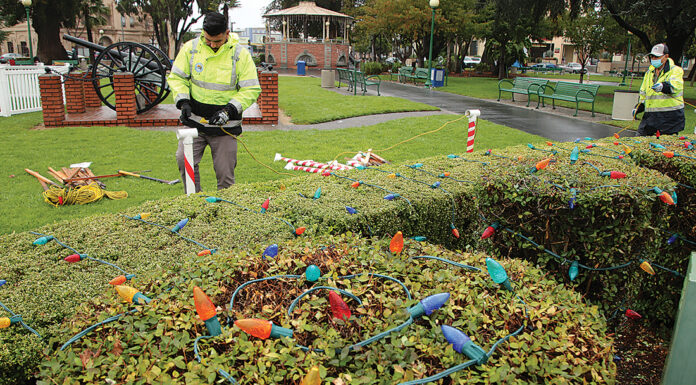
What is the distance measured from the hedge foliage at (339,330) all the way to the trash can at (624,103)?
1385 centimetres

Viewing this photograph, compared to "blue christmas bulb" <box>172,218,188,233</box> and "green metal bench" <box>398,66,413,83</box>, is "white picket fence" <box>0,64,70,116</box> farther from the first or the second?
"green metal bench" <box>398,66,413,83</box>

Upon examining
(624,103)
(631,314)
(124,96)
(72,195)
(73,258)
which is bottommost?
(631,314)

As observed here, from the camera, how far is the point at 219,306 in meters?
1.76

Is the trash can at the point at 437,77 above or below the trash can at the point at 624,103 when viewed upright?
above

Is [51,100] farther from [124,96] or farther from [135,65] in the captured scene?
[135,65]

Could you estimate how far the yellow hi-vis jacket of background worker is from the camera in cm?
487

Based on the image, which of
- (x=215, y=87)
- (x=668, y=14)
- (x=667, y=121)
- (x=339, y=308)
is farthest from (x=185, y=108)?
(x=668, y=14)

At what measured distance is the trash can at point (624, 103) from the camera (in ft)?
44.8

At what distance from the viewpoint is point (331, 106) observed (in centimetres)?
1485

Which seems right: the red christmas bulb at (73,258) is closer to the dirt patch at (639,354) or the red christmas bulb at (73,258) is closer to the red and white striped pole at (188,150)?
the red and white striped pole at (188,150)

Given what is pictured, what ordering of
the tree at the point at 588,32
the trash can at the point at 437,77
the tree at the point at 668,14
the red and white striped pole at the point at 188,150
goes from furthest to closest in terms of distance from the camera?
1. the tree at the point at 588,32
2. the trash can at the point at 437,77
3. the tree at the point at 668,14
4. the red and white striped pole at the point at 188,150

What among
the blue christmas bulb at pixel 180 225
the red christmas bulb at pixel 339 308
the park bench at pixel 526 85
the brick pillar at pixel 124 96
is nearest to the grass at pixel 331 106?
the brick pillar at pixel 124 96

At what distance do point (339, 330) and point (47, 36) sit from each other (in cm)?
3919

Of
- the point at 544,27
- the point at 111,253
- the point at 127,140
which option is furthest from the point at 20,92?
the point at 544,27
